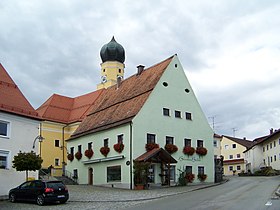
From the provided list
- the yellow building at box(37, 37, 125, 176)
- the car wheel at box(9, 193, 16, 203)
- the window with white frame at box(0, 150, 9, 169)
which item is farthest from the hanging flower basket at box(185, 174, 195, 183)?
the car wheel at box(9, 193, 16, 203)

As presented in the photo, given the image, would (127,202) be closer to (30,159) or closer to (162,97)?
(30,159)


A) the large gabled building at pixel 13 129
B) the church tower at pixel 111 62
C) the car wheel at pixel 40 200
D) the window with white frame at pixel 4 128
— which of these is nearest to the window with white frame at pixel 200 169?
the large gabled building at pixel 13 129

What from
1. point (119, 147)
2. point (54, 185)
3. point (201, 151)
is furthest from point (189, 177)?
point (54, 185)

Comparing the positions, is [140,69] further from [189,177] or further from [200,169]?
[189,177]

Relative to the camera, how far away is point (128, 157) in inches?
1462

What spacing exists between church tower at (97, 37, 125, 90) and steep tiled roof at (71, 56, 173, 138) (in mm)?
24844

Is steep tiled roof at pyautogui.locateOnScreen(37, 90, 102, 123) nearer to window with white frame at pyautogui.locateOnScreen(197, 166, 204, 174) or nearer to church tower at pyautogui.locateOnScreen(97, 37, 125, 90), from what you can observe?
church tower at pyautogui.locateOnScreen(97, 37, 125, 90)

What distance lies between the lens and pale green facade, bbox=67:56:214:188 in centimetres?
3759

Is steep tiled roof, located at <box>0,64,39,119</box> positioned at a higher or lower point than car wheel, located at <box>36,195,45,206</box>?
A: higher

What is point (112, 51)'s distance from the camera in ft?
249

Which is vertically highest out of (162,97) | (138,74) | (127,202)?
(138,74)

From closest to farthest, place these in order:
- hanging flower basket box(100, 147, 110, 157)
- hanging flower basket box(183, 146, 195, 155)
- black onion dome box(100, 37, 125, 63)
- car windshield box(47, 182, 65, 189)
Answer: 1. car windshield box(47, 182, 65, 189)
2. hanging flower basket box(100, 147, 110, 157)
3. hanging flower basket box(183, 146, 195, 155)
4. black onion dome box(100, 37, 125, 63)

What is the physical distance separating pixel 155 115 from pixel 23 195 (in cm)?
1797

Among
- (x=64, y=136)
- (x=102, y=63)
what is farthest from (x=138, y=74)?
(x=102, y=63)
